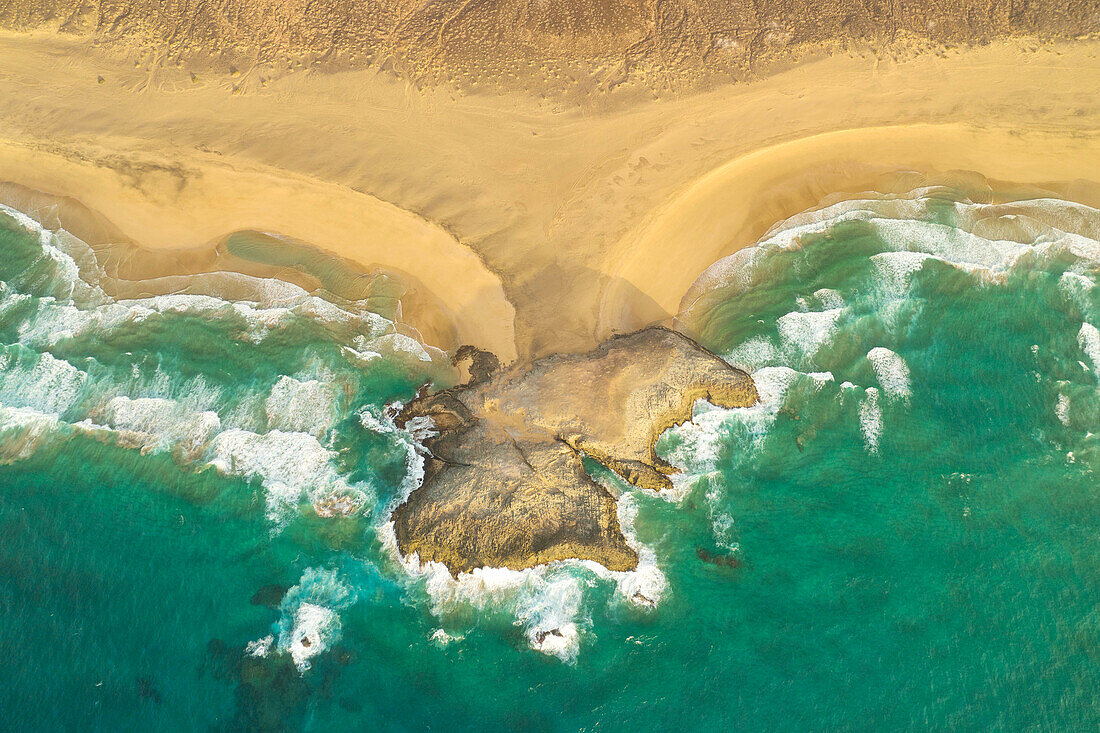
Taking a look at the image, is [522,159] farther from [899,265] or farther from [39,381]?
[39,381]

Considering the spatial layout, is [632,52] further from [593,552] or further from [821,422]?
[593,552]

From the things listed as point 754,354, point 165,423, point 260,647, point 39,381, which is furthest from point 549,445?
point 39,381

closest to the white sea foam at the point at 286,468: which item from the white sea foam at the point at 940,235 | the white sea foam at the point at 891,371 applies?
the white sea foam at the point at 940,235

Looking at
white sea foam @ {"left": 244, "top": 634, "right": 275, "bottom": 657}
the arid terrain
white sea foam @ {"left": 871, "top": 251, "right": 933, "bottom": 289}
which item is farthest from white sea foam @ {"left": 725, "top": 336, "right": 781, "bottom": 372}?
white sea foam @ {"left": 244, "top": 634, "right": 275, "bottom": 657}

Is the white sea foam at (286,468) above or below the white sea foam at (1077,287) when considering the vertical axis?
below

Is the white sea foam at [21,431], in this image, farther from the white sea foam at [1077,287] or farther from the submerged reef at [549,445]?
the white sea foam at [1077,287]

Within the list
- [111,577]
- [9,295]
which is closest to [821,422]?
[111,577]
